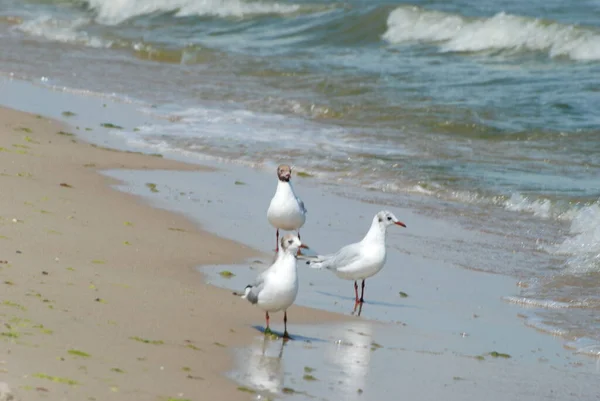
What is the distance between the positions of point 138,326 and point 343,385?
1093mm

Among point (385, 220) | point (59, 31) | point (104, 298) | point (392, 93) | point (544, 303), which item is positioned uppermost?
point (59, 31)

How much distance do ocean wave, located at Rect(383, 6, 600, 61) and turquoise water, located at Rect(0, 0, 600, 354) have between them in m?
0.04

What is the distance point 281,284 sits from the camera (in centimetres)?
601

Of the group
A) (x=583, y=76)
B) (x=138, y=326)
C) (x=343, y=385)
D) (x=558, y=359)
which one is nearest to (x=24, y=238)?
(x=138, y=326)

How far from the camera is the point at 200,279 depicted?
7.06 metres

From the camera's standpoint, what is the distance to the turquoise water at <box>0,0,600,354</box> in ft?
34.2

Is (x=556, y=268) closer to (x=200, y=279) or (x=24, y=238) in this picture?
(x=200, y=279)

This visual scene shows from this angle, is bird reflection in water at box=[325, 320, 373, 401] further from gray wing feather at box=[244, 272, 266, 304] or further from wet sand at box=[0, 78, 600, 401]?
gray wing feather at box=[244, 272, 266, 304]

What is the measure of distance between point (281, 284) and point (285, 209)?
2288mm

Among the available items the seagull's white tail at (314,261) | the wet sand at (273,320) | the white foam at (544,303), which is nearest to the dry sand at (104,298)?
the wet sand at (273,320)

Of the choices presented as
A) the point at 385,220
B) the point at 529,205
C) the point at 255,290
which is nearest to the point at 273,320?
the point at 255,290

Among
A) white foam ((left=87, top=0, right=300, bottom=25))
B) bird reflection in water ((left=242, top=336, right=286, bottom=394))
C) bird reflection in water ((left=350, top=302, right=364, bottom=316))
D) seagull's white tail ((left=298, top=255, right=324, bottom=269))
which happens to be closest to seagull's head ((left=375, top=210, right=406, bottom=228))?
seagull's white tail ((left=298, top=255, right=324, bottom=269))

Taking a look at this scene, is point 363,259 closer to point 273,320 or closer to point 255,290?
point 273,320

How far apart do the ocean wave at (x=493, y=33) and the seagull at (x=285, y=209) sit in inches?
487
